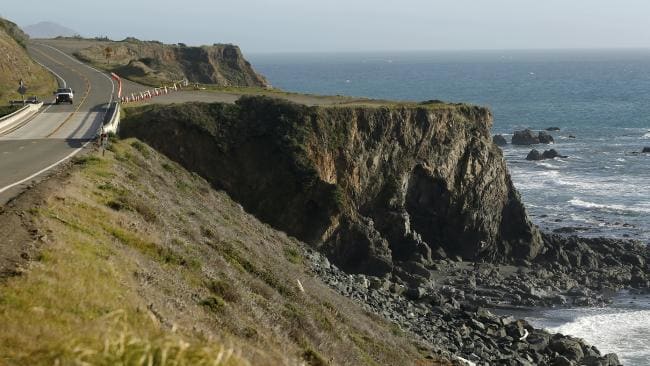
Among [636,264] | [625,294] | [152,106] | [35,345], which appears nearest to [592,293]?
[625,294]

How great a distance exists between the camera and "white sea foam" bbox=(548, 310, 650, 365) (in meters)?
30.6

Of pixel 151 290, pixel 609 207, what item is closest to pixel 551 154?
pixel 609 207

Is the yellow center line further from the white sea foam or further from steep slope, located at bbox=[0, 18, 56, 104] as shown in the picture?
the white sea foam

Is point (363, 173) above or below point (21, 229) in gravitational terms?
below

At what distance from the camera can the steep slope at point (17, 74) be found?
5460 cm

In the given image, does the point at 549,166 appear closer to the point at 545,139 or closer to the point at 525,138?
the point at 525,138

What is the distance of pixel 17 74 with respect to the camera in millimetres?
59688

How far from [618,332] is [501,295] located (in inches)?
242

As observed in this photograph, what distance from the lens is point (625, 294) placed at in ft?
131

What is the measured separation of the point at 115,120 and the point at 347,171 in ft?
42.2

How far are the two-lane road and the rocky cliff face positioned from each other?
341 cm

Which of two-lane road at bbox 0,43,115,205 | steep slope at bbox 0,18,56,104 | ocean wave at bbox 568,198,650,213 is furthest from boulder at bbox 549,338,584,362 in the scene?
steep slope at bbox 0,18,56,104

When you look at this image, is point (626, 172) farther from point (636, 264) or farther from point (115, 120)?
point (115, 120)

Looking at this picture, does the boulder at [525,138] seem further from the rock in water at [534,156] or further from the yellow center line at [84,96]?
the yellow center line at [84,96]
